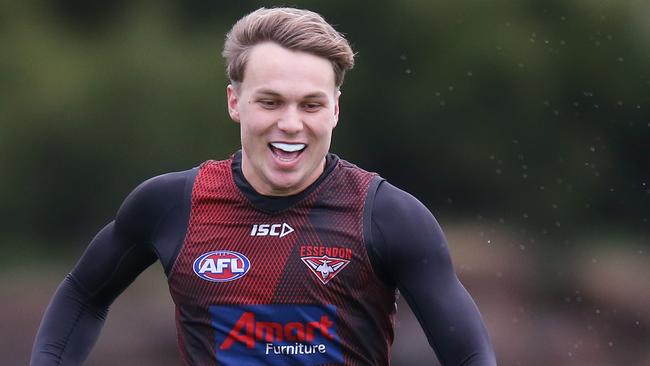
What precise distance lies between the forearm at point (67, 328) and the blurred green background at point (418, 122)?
4.45 metres

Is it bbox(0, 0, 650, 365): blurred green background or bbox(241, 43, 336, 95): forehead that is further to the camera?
bbox(0, 0, 650, 365): blurred green background

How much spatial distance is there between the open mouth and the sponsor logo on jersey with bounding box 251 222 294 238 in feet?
0.64

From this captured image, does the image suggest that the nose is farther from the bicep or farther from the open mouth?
the bicep

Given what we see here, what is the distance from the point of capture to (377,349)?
3.67 metres

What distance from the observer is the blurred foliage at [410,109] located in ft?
29.2

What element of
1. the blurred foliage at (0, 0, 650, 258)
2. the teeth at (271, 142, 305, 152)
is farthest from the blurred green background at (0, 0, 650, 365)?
the teeth at (271, 142, 305, 152)

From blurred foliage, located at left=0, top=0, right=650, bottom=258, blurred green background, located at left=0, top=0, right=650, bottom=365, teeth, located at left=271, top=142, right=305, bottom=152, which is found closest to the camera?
teeth, located at left=271, top=142, right=305, bottom=152

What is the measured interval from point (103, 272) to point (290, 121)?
2.56ft

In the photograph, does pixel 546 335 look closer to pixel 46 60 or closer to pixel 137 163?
pixel 137 163

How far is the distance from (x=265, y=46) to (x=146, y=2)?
6007mm

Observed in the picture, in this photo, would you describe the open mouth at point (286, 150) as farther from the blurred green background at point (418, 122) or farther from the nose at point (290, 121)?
the blurred green background at point (418, 122)

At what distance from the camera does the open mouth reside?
360cm

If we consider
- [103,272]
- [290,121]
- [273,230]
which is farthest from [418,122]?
[290,121]

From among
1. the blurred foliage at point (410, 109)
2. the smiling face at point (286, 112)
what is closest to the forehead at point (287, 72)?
the smiling face at point (286, 112)
